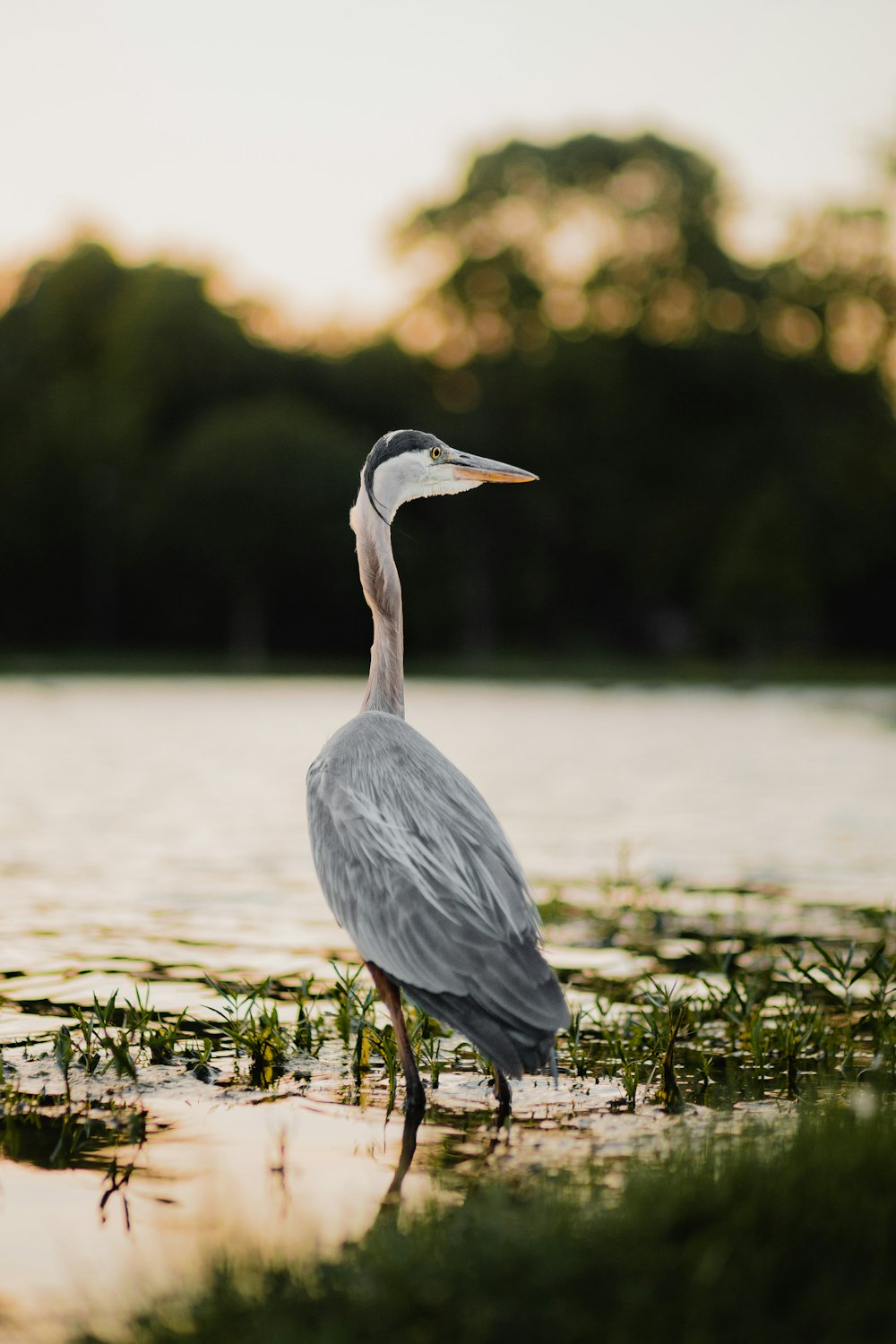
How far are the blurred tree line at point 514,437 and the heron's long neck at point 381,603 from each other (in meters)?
47.7

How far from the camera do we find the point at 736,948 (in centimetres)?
825

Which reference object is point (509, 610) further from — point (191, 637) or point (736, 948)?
point (736, 948)

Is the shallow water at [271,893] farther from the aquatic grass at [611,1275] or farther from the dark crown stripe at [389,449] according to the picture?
the dark crown stripe at [389,449]

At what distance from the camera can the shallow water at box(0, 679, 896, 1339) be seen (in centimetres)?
439

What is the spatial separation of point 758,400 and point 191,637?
25.1 meters

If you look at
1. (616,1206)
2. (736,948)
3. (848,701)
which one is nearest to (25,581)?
(848,701)

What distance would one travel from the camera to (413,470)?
602 centimetres

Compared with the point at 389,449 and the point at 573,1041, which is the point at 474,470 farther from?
the point at 573,1041

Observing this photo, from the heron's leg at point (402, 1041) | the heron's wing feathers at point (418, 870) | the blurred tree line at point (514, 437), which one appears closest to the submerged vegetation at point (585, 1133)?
the heron's leg at point (402, 1041)

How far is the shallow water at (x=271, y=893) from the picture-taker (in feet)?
14.4

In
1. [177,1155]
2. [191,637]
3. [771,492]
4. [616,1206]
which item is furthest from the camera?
[191,637]

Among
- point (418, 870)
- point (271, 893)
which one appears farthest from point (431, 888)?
point (271, 893)

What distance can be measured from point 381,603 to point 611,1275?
3.21 m

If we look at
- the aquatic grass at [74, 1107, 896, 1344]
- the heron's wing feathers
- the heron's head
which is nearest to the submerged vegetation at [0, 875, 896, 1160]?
the heron's wing feathers
